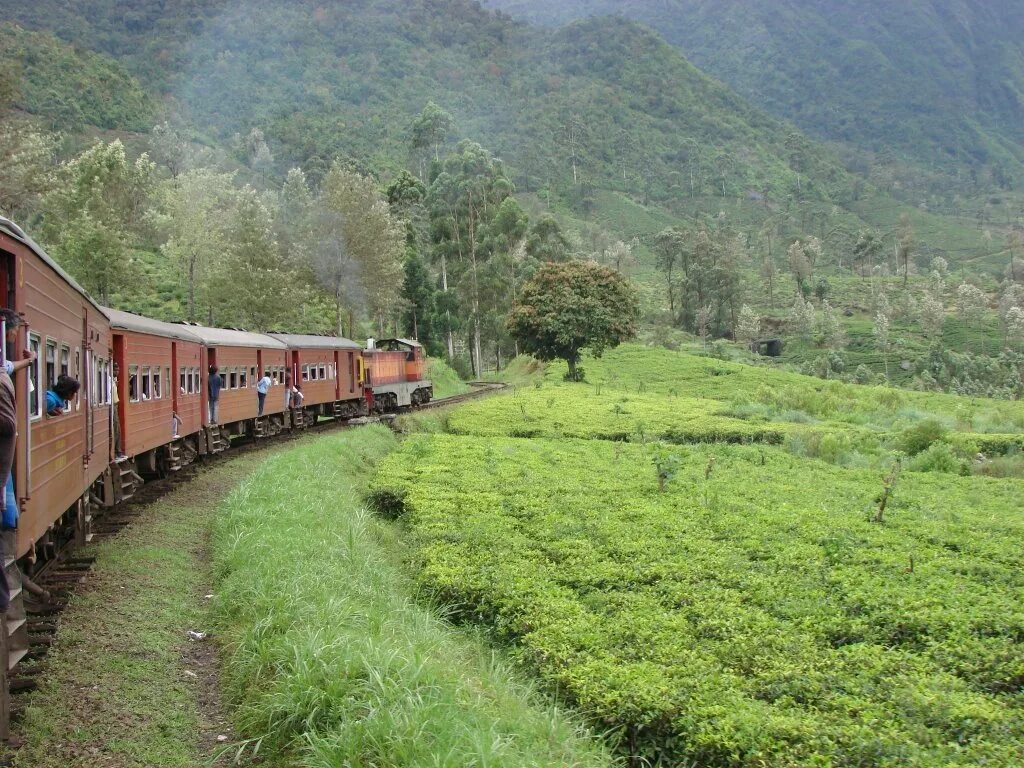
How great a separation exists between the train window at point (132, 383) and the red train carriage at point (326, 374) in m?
9.39

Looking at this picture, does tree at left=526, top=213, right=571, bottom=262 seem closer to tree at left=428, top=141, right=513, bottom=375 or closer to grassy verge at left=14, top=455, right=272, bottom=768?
tree at left=428, top=141, right=513, bottom=375

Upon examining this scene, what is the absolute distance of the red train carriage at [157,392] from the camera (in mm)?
12148

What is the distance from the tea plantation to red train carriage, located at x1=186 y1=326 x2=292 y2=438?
4.09 meters

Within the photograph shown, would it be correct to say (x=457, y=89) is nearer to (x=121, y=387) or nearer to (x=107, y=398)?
(x=121, y=387)

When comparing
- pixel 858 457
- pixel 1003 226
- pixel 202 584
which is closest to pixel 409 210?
pixel 858 457

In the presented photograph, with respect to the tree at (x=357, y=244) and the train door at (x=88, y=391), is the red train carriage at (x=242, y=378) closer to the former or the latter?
the train door at (x=88, y=391)

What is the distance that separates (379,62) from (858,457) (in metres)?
136

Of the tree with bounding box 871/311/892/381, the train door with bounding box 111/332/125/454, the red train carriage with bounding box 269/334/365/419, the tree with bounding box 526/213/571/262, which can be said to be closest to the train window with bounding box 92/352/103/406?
the train door with bounding box 111/332/125/454

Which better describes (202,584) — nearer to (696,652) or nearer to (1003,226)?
(696,652)

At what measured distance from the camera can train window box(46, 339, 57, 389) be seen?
23.9ft

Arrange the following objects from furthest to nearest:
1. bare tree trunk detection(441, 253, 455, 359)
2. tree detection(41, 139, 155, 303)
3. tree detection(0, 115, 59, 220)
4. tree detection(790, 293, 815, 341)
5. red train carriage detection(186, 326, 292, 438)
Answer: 1. tree detection(790, 293, 815, 341)
2. bare tree trunk detection(441, 253, 455, 359)
3. tree detection(41, 139, 155, 303)
4. tree detection(0, 115, 59, 220)
5. red train carriage detection(186, 326, 292, 438)

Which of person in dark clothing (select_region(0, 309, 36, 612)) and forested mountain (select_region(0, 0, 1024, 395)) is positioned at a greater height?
forested mountain (select_region(0, 0, 1024, 395))

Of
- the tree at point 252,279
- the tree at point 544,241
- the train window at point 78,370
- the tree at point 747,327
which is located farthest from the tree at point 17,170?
the tree at point 747,327

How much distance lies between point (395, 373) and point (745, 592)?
25503mm
